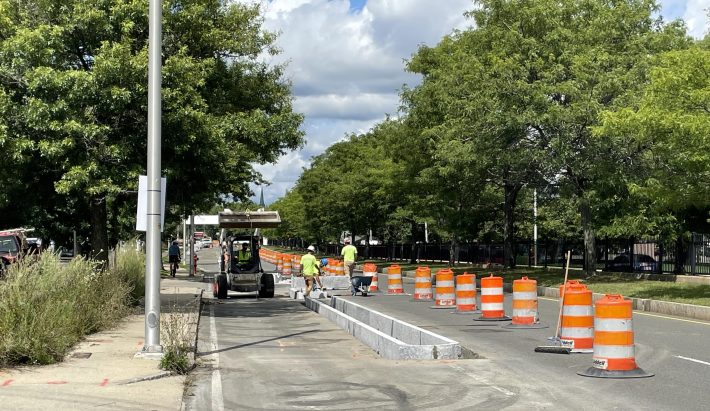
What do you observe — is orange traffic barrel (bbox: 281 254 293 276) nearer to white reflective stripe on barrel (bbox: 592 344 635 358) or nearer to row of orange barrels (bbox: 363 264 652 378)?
row of orange barrels (bbox: 363 264 652 378)

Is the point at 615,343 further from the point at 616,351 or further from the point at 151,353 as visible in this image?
the point at 151,353

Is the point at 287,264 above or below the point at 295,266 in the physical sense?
above

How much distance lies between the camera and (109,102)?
16.0 metres

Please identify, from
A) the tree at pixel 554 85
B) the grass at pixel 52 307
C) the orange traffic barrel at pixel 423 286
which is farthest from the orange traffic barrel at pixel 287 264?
the grass at pixel 52 307

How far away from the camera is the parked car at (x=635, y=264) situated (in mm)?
32625

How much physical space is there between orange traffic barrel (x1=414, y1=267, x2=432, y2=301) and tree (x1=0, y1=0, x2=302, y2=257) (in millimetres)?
6647

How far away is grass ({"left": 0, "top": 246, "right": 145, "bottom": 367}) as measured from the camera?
1085 centimetres

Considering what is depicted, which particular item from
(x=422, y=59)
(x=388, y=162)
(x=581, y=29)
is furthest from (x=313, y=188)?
(x=581, y=29)

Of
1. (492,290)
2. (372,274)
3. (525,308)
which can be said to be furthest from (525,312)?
(372,274)

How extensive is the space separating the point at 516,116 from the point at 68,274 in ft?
54.2

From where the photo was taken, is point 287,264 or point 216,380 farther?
point 287,264

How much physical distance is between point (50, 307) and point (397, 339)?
5724mm

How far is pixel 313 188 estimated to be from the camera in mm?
87812

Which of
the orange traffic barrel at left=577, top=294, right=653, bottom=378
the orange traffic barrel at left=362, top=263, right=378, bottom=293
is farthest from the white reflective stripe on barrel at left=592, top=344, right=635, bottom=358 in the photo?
the orange traffic barrel at left=362, top=263, right=378, bottom=293
